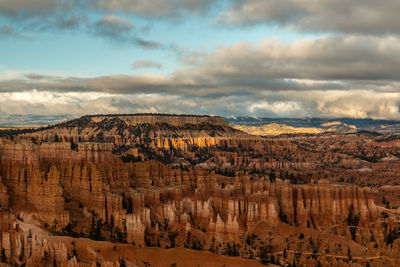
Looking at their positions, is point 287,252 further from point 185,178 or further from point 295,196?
point 185,178

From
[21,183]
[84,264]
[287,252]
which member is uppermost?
[21,183]

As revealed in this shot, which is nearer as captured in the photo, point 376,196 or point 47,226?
point 47,226

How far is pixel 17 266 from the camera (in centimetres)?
5938

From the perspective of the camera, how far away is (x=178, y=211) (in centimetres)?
9900

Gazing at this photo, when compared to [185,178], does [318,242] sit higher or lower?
lower

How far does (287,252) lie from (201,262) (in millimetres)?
21368

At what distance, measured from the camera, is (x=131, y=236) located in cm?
8175

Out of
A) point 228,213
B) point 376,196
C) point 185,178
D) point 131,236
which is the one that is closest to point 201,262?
point 131,236

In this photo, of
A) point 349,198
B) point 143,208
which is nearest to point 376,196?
point 349,198

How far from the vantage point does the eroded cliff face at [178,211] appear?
80938 millimetres

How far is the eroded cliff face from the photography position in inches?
3187

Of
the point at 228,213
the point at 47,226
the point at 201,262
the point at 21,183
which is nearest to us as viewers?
the point at 201,262

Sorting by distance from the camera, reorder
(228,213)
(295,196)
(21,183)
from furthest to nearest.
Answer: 1. (295,196)
2. (228,213)
3. (21,183)

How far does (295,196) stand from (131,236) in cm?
4104
